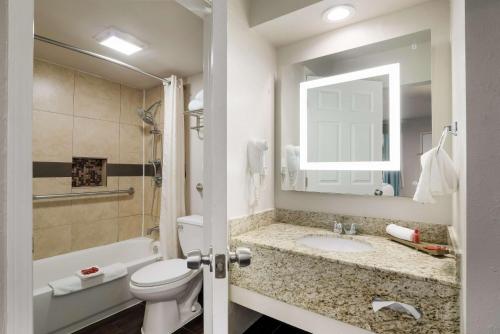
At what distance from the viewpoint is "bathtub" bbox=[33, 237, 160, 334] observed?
1.62 m

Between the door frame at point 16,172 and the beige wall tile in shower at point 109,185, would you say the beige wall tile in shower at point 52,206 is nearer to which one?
the beige wall tile in shower at point 109,185

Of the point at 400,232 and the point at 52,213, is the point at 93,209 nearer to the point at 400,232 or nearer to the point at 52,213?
the point at 52,213

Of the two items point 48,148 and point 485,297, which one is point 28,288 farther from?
point 48,148

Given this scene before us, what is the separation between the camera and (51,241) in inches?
85.0

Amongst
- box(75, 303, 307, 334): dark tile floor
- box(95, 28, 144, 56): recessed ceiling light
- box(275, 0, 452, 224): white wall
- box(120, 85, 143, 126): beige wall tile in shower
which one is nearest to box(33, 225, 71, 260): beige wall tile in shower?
box(75, 303, 307, 334): dark tile floor

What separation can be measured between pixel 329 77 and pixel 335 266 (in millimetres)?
1227

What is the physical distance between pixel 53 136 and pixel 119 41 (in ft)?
3.42

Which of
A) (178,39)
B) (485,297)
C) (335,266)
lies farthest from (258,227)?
(178,39)

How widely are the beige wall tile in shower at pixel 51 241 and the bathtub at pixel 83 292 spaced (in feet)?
0.19

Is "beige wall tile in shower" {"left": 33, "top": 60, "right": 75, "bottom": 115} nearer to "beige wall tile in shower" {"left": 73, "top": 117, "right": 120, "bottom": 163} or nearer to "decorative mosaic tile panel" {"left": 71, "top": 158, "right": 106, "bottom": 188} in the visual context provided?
"beige wall tile in shower" {"left": 73, "top": 117, "right": 120, "bottom": 163}

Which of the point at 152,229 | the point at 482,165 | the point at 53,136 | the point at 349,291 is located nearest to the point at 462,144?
the point at 482,165

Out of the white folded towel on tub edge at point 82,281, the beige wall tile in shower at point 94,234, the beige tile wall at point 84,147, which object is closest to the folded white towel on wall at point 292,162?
the beige tile wall at point 84,147

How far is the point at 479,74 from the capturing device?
2.26ft

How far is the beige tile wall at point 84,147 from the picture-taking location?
2.05m
